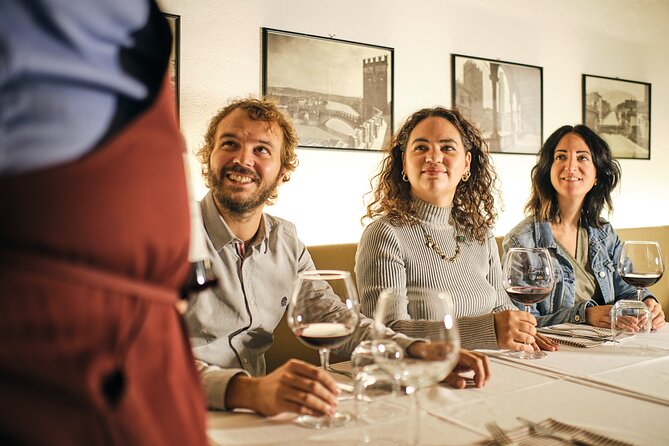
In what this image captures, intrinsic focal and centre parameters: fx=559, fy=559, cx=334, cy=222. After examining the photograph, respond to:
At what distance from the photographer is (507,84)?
3.33 metres

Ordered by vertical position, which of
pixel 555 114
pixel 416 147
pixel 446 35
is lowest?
pixel 416 147

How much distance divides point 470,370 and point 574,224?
1.49m

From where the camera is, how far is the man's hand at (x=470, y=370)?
3.56ft

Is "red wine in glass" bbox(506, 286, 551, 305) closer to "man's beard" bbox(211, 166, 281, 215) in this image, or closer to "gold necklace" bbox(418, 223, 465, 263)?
"gold necklace" bbox(418, 223, 465, 263)

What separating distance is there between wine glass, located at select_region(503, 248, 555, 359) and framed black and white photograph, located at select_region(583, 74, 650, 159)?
106 inches

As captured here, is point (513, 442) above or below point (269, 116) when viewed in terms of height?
below

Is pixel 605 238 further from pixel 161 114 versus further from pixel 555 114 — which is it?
pixel 161 114

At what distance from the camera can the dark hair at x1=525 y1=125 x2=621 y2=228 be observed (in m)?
2.38

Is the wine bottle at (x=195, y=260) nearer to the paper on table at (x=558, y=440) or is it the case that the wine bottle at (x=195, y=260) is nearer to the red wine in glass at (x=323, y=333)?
the red wine in glass at (x=323, y=333)

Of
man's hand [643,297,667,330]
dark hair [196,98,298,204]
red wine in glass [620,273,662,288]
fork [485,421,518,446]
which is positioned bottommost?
fork [485,421,518,446]

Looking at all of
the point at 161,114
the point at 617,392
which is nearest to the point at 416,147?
the point at 617,392

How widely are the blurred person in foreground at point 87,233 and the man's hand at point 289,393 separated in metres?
0.46

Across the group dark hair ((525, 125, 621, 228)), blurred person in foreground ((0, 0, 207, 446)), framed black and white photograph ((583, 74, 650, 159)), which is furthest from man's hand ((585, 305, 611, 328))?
framed black and white photograph ((583, 74, 650, 159))

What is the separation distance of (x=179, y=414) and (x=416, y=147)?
1.59 metres
